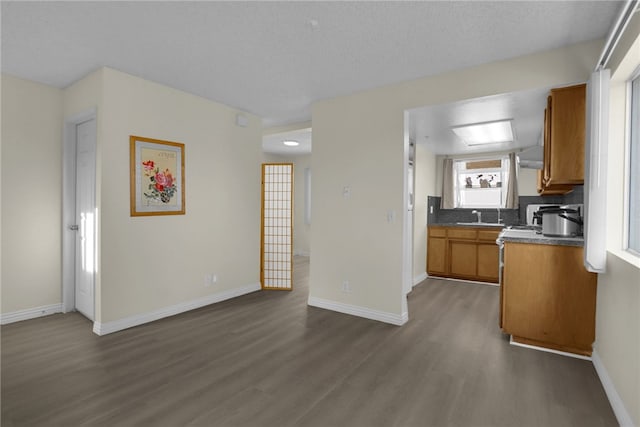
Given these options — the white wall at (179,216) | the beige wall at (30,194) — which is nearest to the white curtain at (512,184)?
the white wall at (179,216)

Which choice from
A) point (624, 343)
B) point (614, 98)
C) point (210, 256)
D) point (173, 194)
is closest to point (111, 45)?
point (173, 194)

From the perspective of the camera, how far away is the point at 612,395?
209 cm

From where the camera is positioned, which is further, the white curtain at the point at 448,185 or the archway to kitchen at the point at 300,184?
the archway to kitchen at the point at 300,184

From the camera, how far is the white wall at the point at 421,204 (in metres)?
5.33

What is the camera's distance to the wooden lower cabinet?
2.71 metres

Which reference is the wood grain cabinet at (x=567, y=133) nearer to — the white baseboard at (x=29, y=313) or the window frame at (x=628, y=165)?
the window frame at (x=628, y=165)

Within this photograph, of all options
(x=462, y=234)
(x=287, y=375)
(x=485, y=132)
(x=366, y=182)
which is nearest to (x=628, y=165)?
(x=366, y=182)

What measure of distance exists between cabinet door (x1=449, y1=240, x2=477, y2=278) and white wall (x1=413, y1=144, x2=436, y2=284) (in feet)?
1.46

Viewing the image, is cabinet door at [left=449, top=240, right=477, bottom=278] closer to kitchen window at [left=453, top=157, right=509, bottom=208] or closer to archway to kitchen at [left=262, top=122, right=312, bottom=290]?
kitchen window at [left=453, top=157, right=509, bottom=208]

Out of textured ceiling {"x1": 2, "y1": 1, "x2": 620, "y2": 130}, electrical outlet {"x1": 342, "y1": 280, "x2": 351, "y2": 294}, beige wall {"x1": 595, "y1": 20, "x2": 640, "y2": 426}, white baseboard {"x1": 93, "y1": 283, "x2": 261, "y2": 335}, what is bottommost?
white baseboard {"x1": 93, "y1": 283, "x2": 261, "y2": 335}

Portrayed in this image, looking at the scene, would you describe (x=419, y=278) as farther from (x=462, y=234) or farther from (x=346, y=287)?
(x=346, y=287)

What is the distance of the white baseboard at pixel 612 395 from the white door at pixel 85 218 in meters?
4.37

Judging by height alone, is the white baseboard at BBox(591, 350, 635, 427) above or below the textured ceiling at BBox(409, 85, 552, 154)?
below

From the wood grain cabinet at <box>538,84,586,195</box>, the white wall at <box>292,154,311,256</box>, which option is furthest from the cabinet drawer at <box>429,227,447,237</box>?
the white wall at <box>292,154,311,256</box>
